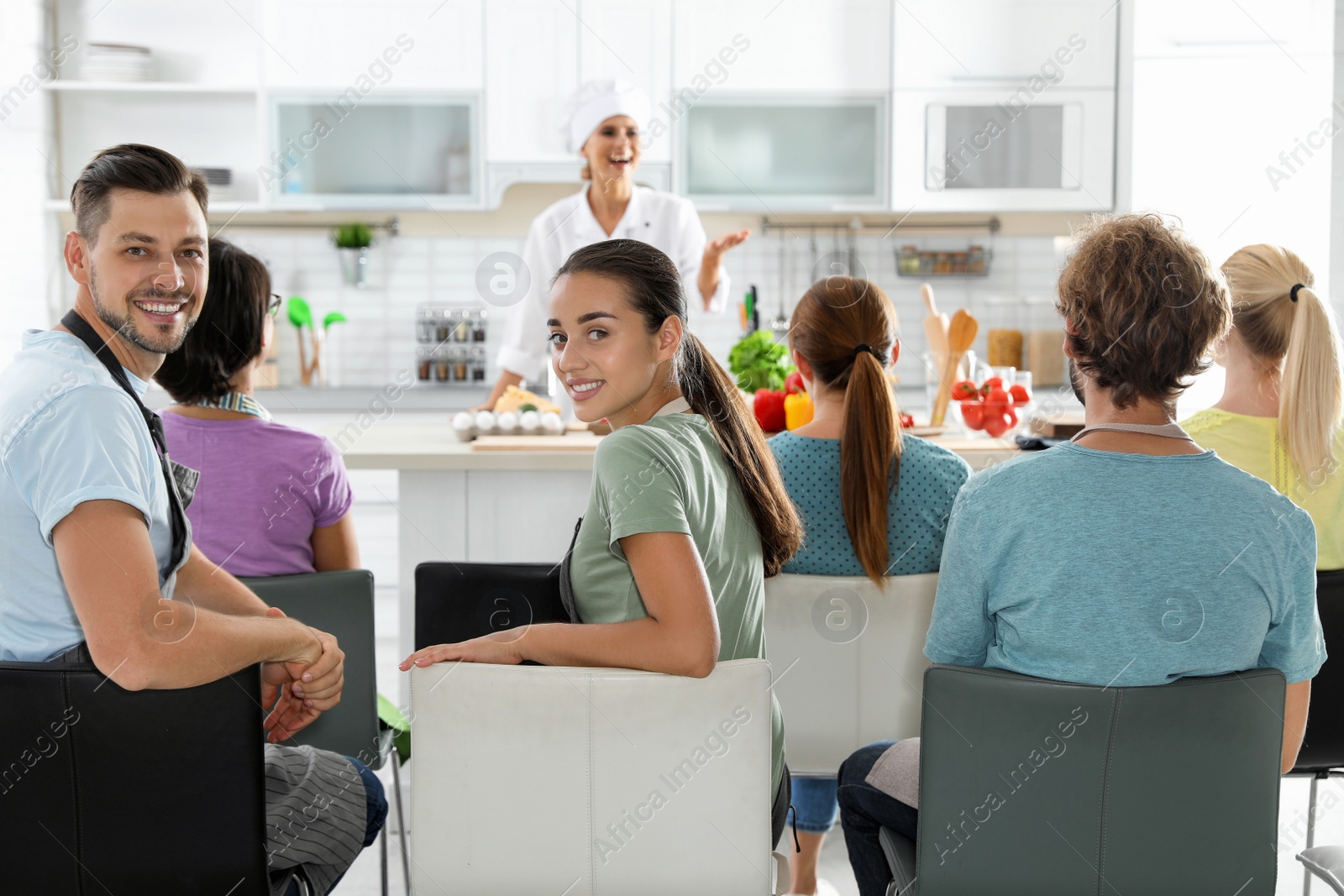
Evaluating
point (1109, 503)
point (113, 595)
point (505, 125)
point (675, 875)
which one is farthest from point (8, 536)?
point (505, 125)

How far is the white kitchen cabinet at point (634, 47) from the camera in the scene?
12.8 feet

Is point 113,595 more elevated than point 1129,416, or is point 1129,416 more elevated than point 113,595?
point 1129,416

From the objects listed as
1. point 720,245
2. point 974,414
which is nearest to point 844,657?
point 974,414

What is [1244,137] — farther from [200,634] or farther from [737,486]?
[200,634]

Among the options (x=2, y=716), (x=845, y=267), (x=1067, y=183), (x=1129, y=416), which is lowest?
(x=2, y=716)

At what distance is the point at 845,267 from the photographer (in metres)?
4.40

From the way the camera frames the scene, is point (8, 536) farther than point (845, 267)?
No

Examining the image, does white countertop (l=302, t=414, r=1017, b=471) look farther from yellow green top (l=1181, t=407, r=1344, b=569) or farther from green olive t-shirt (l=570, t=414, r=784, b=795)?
green olive t-shirt (l=570, t=414, r=784, b=795)

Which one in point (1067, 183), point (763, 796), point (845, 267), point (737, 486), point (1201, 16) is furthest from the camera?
point (845, 267)

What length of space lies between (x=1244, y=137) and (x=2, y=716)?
4.09m

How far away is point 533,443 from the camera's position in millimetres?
2203

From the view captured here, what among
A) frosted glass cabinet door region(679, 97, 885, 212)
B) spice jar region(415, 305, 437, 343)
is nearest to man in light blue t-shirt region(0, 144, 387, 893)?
frosted glass cabinet door region(679, 97, 885, 212)

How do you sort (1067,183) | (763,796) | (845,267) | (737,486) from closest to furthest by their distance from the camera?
1. (763,796)
2. (737,486)
3. (1067,183)
4. (845,267)

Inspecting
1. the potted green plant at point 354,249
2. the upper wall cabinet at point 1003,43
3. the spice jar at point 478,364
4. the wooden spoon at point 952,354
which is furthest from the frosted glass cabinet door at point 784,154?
the wooden spoon at point 952,354
